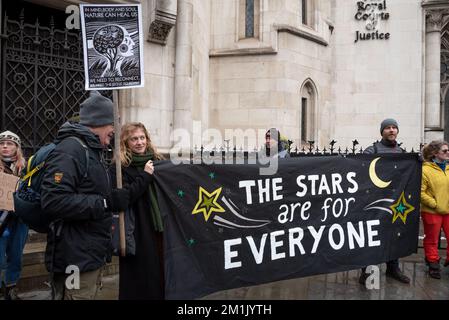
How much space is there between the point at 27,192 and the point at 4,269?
2123mm

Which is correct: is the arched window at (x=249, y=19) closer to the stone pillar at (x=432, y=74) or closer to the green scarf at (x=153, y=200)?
the stone pillar at (x=432, y=74)

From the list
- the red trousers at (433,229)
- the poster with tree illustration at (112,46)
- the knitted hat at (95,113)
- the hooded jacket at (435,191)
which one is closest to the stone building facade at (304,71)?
the hooded jacket at (435,191)

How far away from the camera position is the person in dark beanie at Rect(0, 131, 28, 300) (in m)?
4.48

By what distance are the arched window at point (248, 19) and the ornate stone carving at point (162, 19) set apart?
169 inches

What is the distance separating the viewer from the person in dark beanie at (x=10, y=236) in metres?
4.48

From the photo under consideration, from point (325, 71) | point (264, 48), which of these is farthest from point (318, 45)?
point (264, 48)

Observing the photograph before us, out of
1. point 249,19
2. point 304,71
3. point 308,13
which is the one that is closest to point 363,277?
point 304,71

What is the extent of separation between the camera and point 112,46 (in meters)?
3.44

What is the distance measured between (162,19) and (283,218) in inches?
210

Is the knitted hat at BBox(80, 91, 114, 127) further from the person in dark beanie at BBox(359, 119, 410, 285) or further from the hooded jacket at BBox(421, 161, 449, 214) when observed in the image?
the hooded jacket at BBox(421, 161, 449, 214)

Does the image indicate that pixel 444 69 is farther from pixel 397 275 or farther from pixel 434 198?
pixel 397 275

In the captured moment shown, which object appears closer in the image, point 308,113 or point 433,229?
point 433,229

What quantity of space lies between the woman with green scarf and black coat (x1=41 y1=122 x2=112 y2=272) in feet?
1.72

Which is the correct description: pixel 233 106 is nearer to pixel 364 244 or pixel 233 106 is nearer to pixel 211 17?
pixel 211 17
